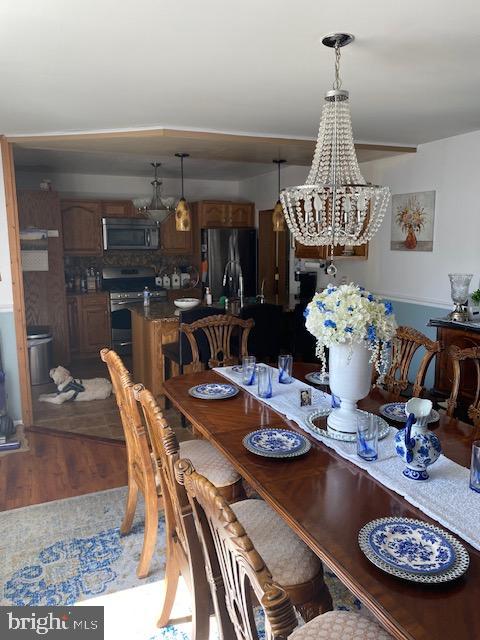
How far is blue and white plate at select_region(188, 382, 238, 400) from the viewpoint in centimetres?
239

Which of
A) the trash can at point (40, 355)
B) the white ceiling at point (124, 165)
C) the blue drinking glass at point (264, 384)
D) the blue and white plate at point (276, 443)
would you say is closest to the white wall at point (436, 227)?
the white ceiling at point (124, 165)

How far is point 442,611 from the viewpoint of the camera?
3.44ft

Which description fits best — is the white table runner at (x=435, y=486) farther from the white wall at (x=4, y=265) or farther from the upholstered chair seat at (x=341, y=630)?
the white wall at (x=4, y=265)

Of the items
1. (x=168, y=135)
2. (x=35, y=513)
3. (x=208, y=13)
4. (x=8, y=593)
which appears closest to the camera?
(x=208, y=13)

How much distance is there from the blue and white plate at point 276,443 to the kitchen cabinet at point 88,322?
4899 millimetres

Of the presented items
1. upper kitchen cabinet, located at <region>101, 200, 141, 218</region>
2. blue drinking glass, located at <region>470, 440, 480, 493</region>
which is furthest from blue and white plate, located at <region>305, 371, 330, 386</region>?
upper kitchen cabinet, located at <region>101, 200, 141, 218</region>

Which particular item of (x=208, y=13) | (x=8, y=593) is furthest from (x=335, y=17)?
(x=8, y=593)

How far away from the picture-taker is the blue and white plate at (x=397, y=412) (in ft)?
6.81

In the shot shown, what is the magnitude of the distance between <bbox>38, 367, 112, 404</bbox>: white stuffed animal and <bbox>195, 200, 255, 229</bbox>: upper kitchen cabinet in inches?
104

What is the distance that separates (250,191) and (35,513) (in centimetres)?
533

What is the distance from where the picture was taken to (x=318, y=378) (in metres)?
2.65

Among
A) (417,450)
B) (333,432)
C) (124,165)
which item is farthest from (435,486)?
(124,165)

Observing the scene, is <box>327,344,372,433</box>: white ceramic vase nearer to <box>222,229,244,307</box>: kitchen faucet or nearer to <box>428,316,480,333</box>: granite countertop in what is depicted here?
<box>428,316,480,333</box>: granite countertop

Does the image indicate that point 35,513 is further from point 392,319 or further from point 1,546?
point 392,319
